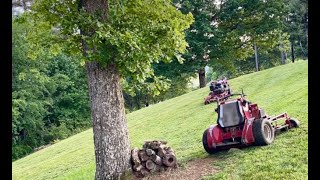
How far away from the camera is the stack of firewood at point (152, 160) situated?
590 centimetres

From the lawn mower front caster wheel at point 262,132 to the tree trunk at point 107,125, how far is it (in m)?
2.38

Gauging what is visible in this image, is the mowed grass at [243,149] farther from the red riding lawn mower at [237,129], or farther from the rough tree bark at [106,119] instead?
the rough tree bark at [106,119]

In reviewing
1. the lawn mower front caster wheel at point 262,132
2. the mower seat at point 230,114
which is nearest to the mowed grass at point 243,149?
the lawn mower front caster wheel at point 262,132

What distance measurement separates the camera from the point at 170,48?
594 centimetres

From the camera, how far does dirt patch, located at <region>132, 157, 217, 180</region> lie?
5680mm

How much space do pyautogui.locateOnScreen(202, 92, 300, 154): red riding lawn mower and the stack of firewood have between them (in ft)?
3.09

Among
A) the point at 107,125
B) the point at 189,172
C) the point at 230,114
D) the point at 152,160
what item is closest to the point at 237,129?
the point at 230,114

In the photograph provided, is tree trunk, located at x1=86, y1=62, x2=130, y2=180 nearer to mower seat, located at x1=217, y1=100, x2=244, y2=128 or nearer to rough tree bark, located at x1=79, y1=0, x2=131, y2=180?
rough tree bark, located at x1=79, y1=0, x2=131, y2=180

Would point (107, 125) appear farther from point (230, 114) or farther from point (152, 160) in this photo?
point (230, 114)

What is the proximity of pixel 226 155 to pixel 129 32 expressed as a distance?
2965mm

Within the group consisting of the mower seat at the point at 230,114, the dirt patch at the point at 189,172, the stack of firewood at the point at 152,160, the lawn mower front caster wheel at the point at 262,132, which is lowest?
the dirt patch at the point at 189,172
